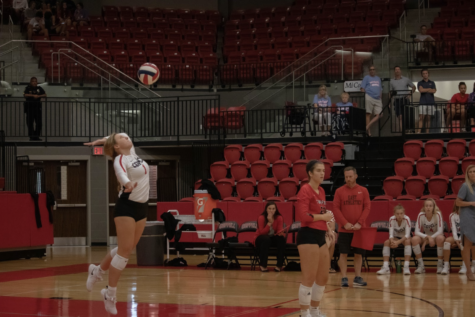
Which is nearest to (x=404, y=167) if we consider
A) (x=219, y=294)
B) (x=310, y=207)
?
(x=219, y=294)

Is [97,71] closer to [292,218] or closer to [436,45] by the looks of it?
[292,218]

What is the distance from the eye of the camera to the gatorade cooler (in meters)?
14.7

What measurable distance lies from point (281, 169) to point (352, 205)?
661 cm

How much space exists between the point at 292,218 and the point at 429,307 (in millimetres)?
7261

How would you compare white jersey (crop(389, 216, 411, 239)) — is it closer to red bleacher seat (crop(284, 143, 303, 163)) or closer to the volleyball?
red bleacher seat (crop(284, 143, 303, 163))

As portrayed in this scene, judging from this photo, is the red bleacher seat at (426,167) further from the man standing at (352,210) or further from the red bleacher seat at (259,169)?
the man standing at (352,210)

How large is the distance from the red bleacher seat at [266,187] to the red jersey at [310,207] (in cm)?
926

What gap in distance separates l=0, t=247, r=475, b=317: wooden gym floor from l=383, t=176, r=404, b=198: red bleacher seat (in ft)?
10.1

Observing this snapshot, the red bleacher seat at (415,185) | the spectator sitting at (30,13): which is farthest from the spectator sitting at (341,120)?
the spectator sitting at (30,13)

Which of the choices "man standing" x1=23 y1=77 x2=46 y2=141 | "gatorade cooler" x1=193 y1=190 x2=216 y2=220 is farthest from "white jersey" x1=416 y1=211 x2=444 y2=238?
"man standing" x1=23 y1=77 x2=46 y2=141

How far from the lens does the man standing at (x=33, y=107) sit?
1902 cm

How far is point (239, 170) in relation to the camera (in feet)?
56.7

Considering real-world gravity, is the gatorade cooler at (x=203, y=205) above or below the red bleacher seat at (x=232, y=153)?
below

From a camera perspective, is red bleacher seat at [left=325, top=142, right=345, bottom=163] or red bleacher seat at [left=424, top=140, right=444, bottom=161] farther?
red bleacher seat at [left=325, top=142, right=345, bottom=163]
